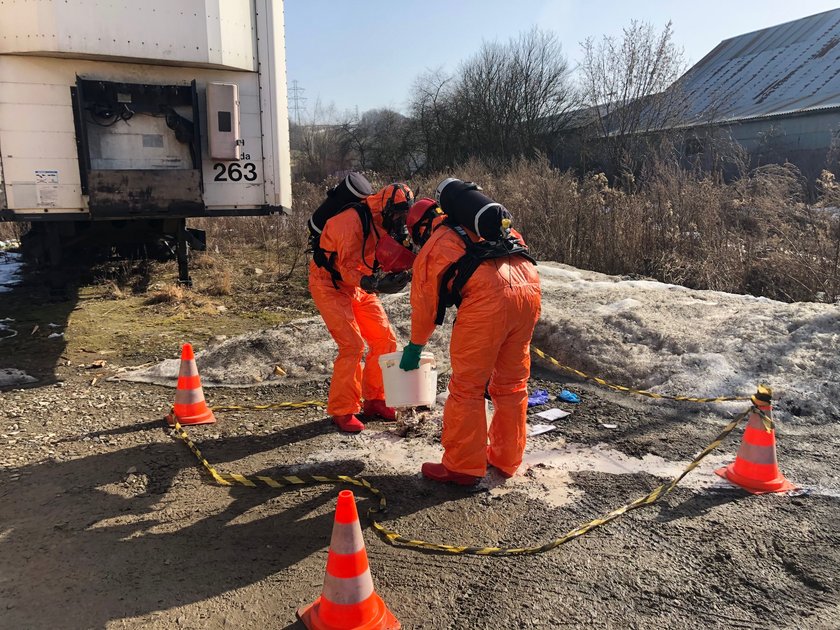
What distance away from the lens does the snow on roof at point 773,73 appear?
24.2 metres

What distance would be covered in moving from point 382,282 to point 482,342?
1320 mm

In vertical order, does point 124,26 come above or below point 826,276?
above

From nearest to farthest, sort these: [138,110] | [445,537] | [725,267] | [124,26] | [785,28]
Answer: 1. [445,537]
2. [124,26]
3. [138,110]
4. [725,267]
5. [785,28]

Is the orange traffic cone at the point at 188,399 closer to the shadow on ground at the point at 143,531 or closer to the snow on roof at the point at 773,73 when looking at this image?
the shadow on ground at the point at 143,531

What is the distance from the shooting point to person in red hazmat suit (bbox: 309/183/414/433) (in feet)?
14.4

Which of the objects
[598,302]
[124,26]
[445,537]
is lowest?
[445,537]

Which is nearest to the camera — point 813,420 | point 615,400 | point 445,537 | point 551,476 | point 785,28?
point 445,537

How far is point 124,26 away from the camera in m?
6.35

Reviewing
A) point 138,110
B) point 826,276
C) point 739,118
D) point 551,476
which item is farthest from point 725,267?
point 739,118

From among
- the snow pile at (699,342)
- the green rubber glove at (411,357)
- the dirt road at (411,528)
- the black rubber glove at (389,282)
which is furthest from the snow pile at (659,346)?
the green rubber glove at (411,357)

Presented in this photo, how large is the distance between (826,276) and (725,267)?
1330mm

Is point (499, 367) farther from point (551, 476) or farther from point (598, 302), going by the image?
point (598, 302)

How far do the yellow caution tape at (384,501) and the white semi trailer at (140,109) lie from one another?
12.2 ft

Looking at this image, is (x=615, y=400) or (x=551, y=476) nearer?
(x=551, y=476)
